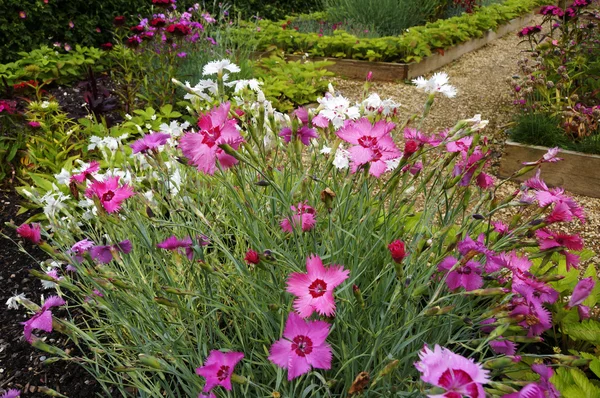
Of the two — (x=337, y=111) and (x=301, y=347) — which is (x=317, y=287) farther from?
(x=337, y=111)

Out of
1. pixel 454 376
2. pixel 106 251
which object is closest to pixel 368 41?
pixel 106 251

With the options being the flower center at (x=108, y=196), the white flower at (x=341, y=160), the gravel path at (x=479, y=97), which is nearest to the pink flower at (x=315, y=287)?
the white flower at (x=341, y=160)

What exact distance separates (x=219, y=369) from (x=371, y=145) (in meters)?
0.58

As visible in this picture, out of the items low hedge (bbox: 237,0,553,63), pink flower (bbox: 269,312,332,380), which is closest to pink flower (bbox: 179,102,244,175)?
pink flower (bbox: 269,312,332,380)

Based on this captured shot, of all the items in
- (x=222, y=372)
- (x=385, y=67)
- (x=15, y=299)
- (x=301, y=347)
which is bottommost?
(x=385, y=67)

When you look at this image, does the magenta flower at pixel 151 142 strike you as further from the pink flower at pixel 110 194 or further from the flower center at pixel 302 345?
the flower center at pixel 302 345

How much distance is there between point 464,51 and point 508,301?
6.37 metres

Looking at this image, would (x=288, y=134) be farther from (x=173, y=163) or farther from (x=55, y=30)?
(x=55, y=30)

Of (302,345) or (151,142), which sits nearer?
(302,345)

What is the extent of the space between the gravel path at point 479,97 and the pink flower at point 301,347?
211 centimetres

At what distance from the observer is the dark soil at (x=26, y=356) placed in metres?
1.67

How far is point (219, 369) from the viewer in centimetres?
97

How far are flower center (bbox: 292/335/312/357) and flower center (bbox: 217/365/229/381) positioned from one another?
168 millimetres

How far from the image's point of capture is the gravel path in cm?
297
